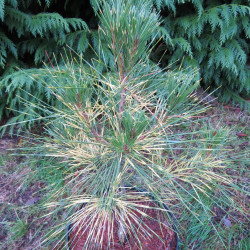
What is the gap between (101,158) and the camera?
3.16 feet

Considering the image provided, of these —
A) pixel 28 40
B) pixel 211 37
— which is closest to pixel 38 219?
pixel 28 40

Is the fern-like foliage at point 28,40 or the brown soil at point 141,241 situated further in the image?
the fern-like foliage at point 28,40

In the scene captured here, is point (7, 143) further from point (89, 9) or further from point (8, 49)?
point (89, 9)

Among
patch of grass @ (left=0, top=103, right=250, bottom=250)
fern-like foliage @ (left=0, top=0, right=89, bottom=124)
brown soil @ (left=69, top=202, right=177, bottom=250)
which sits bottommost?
patch of grass @ (left=0, top=103, right=250, bottom=250)

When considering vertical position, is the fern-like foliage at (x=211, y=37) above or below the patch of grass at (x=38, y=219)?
above

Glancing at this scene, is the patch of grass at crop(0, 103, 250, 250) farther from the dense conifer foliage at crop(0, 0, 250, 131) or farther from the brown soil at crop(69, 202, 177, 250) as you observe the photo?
the dense conifer foliage at crop(0, 0, 250, 131)

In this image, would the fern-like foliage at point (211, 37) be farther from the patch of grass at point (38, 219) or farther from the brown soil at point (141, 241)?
the brown soil at point (141, 241)

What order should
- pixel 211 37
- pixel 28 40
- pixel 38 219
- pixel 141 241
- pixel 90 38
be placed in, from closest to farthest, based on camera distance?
pixel 141 241 < pixel 38 219 < pixel 28 40 < pixel 90 38 < pixel 211 37

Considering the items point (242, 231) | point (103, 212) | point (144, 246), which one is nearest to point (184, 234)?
point (242, 231)

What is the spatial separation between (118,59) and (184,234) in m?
1.22

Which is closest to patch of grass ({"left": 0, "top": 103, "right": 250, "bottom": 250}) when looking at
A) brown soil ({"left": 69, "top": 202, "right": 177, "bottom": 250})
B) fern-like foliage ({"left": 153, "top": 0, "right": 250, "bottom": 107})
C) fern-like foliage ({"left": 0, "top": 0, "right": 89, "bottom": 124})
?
brown soil ({"left": 69, "top": 202, "right": 177, "bottom": 250})

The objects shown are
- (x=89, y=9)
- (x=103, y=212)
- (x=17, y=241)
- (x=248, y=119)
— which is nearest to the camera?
(x=103, y=212)

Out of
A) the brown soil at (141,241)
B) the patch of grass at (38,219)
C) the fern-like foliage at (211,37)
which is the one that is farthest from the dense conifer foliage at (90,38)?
the brown soil at (141,241)

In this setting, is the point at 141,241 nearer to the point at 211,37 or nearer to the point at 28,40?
the point at 28,40
